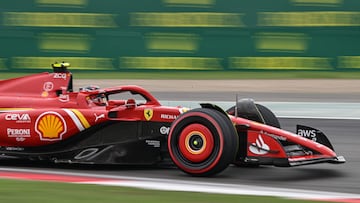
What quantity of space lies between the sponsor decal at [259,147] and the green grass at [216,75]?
1091 centimetres

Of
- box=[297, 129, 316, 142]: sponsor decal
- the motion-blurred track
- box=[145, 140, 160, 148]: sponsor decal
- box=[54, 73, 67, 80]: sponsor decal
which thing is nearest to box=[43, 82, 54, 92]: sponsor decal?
box=[54, 73, 67, 80]: sponsor decal

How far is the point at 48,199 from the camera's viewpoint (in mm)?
5633

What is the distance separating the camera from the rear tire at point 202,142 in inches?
284

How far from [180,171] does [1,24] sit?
12.2 meters

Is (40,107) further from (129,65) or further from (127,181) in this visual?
(129,65)

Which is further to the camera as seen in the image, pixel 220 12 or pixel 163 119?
pixel 220 12

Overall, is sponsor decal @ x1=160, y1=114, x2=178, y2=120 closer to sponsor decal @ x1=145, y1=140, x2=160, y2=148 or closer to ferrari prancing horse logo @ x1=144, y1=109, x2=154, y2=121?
ferrari prancing horse logo @ x1=144, y1=109, x2=154, y2=121

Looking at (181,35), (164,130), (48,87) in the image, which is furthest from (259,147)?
(181,35)

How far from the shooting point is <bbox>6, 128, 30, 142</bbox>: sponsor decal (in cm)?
807

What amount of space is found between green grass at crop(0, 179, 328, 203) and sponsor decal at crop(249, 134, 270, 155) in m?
1.39

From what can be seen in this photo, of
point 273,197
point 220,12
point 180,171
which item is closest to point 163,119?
point 180,171

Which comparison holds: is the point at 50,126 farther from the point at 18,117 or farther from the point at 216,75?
the point at 216,75

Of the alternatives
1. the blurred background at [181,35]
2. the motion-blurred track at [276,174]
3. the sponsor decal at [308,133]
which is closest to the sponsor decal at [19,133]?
the motion-blurred track at [276,174]

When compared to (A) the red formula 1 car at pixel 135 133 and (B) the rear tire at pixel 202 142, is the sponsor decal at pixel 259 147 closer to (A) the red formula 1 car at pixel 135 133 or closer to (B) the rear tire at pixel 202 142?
(A) the red formula 1 car at pixel 135 133
